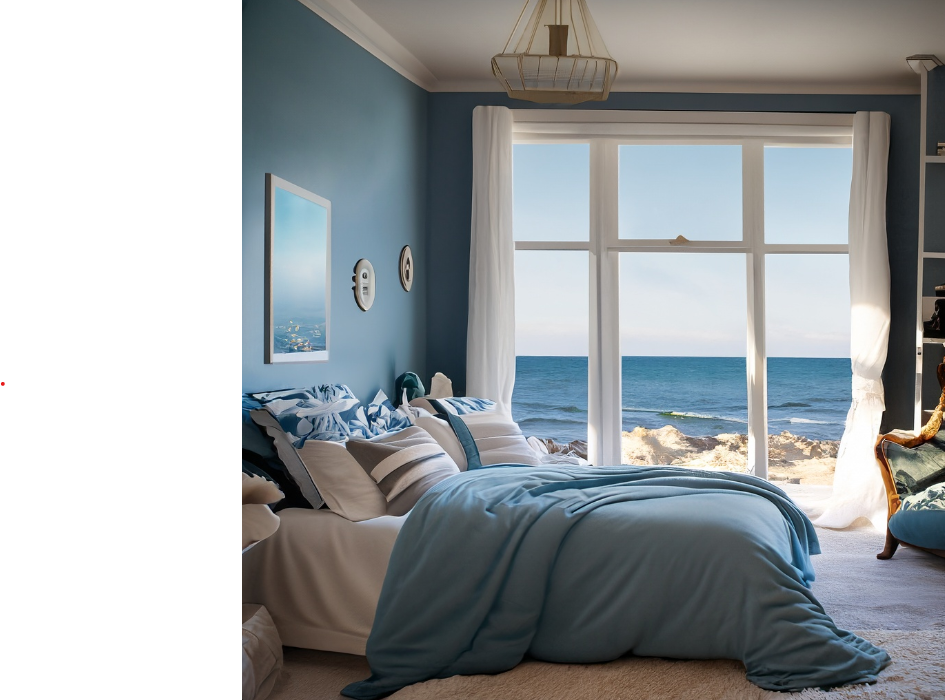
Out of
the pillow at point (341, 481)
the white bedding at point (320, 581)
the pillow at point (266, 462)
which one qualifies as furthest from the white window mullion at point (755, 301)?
the pillow at point (266, 462)

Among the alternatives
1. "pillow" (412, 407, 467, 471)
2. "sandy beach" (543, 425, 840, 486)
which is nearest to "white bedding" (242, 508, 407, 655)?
"pillow" (412, 407, 467, 471)

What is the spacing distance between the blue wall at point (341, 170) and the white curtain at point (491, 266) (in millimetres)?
389

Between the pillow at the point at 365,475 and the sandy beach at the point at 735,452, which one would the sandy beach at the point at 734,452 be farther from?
the pillow at the point at 365,475

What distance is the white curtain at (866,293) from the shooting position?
199 inches

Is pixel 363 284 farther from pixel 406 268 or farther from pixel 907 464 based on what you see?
pixel 907 464

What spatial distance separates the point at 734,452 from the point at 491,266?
28.3 feet

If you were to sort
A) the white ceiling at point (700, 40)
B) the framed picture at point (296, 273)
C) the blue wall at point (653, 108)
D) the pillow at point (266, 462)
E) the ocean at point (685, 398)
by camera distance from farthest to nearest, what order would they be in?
the ocean at point (685, 398) → the blue wall at point (653, 108) → the white ceiling at point (700, 40) → the framed picture at point (296, 273) → the pillow at point (266, 462)

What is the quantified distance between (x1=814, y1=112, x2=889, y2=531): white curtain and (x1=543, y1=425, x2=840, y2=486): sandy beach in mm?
6692

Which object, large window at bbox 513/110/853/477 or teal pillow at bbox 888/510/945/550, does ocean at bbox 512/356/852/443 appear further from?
teal pillow at bbox 888/510/945/550

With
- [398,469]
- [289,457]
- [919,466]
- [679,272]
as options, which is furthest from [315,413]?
[679,272]

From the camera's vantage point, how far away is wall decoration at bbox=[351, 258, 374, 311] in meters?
4.14
